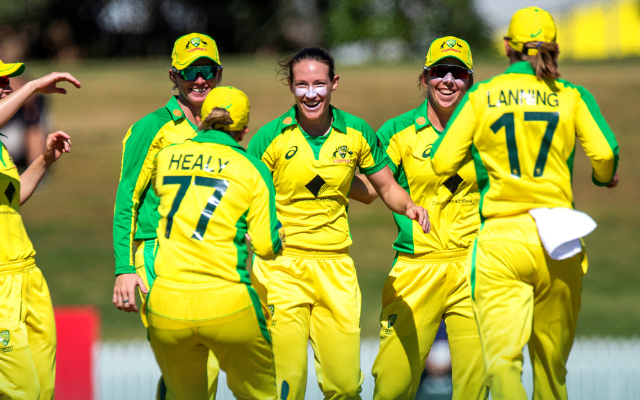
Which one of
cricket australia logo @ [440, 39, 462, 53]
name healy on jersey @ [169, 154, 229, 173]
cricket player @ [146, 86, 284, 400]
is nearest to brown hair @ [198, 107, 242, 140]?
cricket player @ [146, 86, 284, 400]

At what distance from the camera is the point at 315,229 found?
5164mm

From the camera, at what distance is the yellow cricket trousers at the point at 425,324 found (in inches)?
204

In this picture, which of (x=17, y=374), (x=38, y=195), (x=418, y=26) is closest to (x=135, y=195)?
(x=17, y=374)

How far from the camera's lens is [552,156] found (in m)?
4.15

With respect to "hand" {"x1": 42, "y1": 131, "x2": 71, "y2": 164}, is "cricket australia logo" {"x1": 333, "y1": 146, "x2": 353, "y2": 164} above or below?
below

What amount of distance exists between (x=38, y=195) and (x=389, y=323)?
14.8 metres

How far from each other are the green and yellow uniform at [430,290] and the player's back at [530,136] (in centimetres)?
98

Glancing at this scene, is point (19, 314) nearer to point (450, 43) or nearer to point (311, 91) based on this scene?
point (311, 91)

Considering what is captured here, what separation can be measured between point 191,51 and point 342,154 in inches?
48.2

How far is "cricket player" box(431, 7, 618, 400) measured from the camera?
411cm

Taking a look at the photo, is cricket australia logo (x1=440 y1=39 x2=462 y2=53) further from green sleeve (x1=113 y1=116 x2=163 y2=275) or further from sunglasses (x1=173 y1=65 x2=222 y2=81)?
green sleeve (x1=113 y1=116 x2=163 y2=275)

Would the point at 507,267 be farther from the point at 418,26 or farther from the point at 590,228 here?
the point at 418,26

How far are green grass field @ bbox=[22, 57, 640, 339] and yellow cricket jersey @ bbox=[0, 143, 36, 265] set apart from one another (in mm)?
7955

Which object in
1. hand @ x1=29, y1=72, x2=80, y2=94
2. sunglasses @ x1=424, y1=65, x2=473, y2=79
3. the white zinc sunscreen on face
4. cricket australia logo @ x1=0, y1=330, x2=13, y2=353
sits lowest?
cricket australia logo @ x1=0, y1=330, x2=13, y2=353
